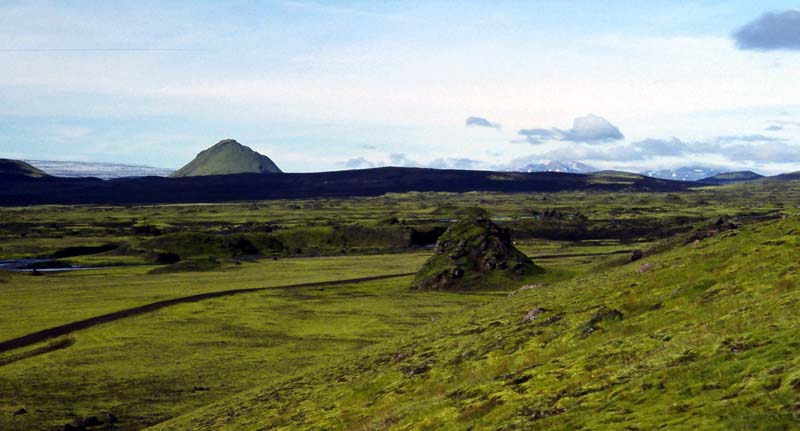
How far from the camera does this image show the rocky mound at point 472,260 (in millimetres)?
124812

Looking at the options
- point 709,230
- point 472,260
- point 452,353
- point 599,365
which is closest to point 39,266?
point 472,260

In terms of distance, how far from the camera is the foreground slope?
74.7 feet

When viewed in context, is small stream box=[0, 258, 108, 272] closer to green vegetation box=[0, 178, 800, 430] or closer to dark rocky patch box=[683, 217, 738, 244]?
green vegetation box=[0, 178, 800, 430]

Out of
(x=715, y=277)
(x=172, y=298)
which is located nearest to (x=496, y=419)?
(x=715, y=277)

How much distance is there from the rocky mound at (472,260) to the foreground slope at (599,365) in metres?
58.9

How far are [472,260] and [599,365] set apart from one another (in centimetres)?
9845

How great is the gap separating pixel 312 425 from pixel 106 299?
8736 cm

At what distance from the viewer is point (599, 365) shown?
3064cm

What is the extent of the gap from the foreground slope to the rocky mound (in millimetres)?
58882

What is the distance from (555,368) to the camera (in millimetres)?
32219

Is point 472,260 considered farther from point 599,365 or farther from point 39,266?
point 39,266

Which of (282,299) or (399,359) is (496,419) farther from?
(282,299)

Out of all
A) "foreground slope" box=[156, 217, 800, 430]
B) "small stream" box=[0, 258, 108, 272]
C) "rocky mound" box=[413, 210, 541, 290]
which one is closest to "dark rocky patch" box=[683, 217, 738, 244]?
"foreground slope" box=[156, 217, 800, 430]

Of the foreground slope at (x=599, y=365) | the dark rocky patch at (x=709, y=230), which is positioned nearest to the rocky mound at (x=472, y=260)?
the dark rocky patch at (x=709, y=230)
